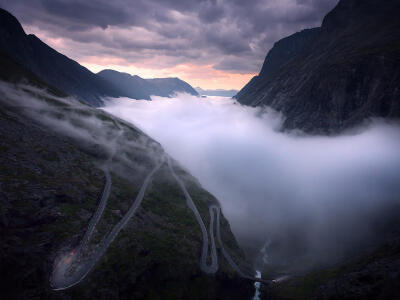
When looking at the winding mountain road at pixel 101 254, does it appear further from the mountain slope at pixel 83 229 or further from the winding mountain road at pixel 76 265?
the mountain slope at pixel 83 229

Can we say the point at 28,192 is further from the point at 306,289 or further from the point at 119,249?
the point at 306,289

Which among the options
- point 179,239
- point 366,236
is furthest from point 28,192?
point 366,236

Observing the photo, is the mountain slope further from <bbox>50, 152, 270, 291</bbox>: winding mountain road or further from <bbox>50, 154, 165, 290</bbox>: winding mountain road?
<bbox>50, 152, 270, 291</bbox>: winding mountain road

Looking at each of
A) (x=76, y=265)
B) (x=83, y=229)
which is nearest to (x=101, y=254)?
(x=76, y=265)

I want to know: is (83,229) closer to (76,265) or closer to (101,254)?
(101,254)

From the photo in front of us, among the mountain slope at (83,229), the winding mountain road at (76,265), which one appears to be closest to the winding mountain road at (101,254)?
the winding mountain road at (76,265)

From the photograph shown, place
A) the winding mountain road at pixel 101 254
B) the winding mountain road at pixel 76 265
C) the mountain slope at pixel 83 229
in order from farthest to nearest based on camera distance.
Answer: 1. the winding mountain road at pixel 101 254
2. the mountain slope at pixel 83 229
3. the winding mountain road at pixel 76 265

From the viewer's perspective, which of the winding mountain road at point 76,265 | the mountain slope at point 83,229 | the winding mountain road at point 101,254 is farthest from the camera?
the winding mountain road at point 101,254

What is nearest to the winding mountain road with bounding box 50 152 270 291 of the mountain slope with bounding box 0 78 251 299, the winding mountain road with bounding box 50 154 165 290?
the winding mountain road with bounding box 50 154 165 290
